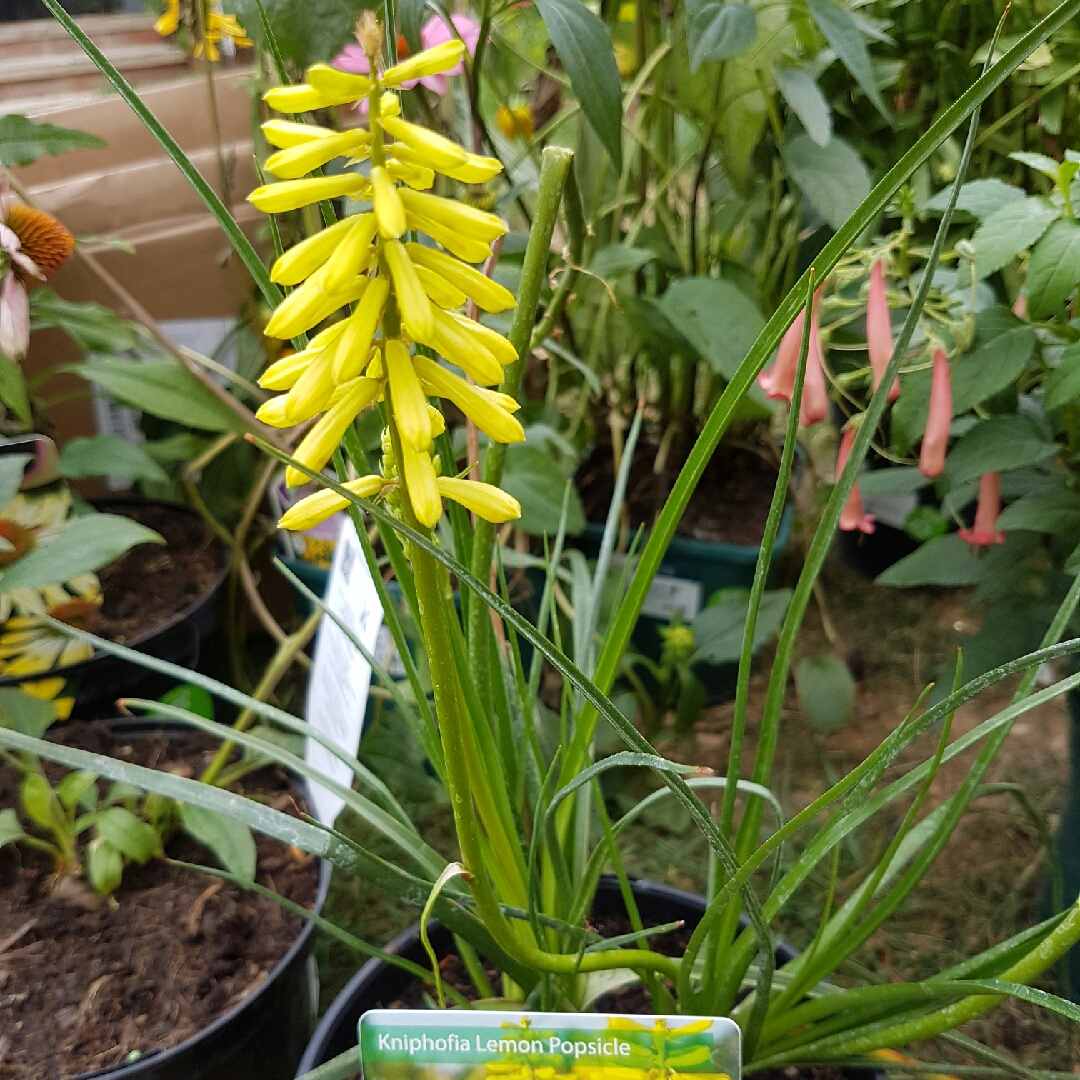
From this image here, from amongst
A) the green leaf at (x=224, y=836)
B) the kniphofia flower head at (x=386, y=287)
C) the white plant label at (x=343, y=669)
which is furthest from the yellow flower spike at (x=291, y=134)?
the green leaf at (x=224, y=836)

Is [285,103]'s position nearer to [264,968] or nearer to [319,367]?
[319,367]

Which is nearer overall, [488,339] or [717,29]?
[488,339]

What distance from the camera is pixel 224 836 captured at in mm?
496

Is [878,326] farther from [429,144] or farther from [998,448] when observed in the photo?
[429,144]

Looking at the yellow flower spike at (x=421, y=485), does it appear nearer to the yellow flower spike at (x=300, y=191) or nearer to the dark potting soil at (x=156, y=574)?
the yellow flower spike at (x=300, y=191)

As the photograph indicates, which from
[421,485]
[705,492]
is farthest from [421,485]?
[705,492]

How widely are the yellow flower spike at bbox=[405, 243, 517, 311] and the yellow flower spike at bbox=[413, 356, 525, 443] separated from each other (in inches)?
0.8

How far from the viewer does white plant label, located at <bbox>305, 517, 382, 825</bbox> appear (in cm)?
48

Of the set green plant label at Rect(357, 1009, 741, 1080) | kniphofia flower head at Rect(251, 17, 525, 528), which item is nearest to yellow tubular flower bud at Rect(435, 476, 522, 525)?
kniphofia flower head at Rect(251, 17, 525, 528)

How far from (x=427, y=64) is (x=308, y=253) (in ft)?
0.17

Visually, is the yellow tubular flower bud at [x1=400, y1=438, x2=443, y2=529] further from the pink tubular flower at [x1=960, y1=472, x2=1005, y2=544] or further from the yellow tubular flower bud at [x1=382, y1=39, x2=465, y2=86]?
the pink tubular flower at [x1=960, y1=472, x2=1005, y2=544]

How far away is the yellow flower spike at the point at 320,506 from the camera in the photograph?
25 centimetres

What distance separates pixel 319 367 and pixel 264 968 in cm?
40

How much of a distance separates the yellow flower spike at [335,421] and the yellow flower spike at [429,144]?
59mm
